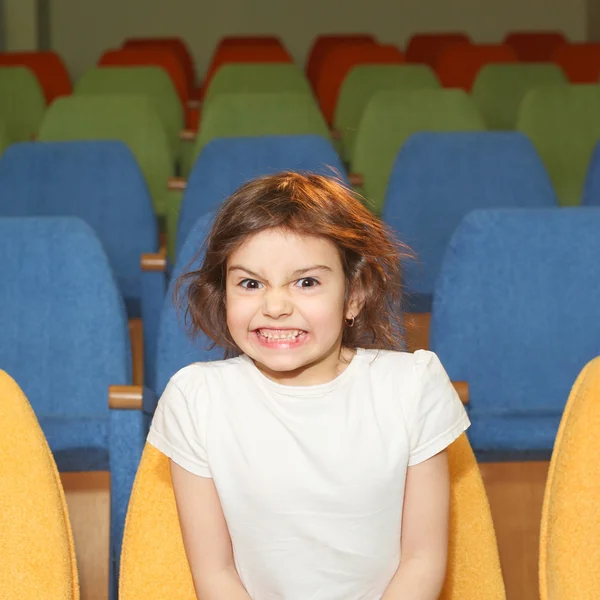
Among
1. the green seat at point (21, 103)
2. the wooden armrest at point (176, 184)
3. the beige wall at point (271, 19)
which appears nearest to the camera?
the wooden armrest at point (176, 184)

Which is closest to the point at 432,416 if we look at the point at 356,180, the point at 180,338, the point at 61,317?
the point at 180,338

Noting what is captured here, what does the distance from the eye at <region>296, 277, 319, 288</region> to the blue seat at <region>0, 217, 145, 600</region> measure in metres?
0.63

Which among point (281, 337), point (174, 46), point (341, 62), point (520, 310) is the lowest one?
point (174, 46)

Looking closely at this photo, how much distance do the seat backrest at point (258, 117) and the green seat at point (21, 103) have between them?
124 centimetres

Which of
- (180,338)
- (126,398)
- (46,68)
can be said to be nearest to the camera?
(126,398)

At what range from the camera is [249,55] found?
5.47 m

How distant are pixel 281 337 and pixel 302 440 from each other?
0.10 m

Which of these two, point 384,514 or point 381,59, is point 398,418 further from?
point 381,59

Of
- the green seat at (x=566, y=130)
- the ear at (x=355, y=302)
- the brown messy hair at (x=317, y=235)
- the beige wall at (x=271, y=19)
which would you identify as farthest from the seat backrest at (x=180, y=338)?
the beige wall at (x=271, y=19)

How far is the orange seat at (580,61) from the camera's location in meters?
5.23

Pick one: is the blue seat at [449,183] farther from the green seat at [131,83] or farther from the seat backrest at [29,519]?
the green seat at [131,83]

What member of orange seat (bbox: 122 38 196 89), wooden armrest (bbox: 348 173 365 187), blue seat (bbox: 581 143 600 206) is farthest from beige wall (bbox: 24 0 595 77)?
blue seat (bbox: 581 143 600 206)

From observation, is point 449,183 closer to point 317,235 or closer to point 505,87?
point 317,235

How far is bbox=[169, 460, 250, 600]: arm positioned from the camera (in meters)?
1.13
